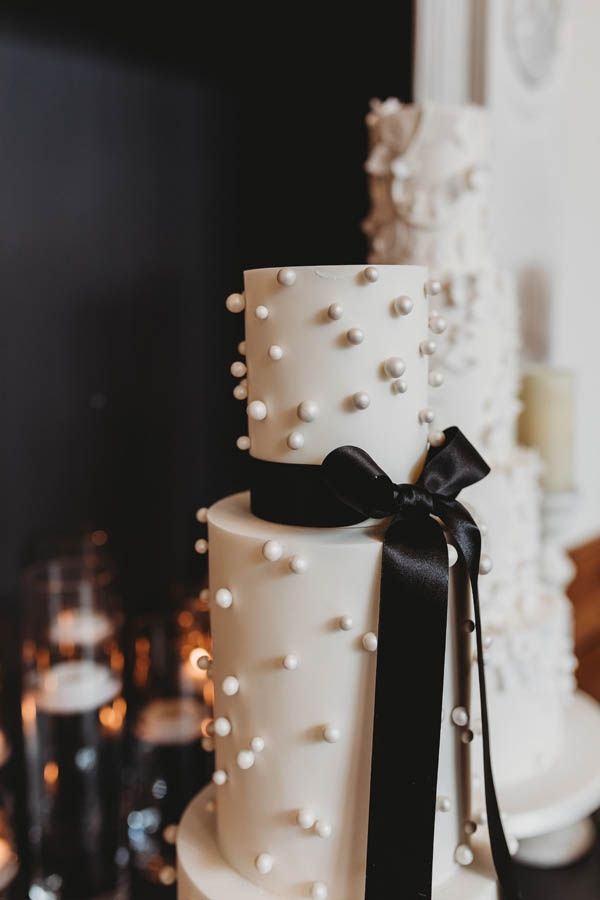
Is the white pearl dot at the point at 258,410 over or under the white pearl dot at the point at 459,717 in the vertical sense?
over

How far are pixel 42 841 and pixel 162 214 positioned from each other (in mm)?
1119

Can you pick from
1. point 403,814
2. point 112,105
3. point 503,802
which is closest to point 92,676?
point 503,802

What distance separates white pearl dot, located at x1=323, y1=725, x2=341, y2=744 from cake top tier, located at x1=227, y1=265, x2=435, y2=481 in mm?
214

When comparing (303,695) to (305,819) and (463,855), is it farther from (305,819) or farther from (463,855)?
(463,855)

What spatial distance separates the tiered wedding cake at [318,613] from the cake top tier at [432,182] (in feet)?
1.20

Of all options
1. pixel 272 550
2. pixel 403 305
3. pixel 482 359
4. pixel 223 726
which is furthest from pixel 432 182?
pixel 223 726

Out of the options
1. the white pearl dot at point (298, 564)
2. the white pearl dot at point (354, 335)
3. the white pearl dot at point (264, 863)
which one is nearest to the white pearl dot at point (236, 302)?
the white pearl dot at point (354, 335)

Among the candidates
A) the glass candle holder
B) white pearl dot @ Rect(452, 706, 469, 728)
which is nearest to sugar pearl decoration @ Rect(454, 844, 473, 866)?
white pearl dot @ Rect(452, 706, 469, 728)

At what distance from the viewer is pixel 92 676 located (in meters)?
1.33

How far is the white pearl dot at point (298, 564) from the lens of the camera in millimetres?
705

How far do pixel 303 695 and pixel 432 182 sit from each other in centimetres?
66

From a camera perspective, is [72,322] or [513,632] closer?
[513,632]

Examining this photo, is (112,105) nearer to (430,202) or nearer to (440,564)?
(430,202)

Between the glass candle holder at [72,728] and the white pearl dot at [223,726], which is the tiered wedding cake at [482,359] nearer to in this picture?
the white pearl dot at [223,726]
